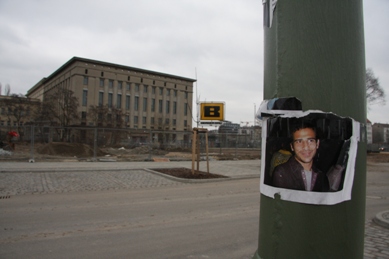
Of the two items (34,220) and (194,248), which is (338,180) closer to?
(194,248)

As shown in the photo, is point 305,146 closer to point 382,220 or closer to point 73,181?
Result: point 382,220

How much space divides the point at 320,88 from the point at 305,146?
12.3 inches

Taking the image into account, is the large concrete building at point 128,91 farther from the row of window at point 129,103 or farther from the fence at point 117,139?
the fence at point 117,139

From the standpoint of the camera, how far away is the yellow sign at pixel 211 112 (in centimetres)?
1386

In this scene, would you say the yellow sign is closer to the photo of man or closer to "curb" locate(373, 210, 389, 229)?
"curb" locate(373, 210, 389, 229)

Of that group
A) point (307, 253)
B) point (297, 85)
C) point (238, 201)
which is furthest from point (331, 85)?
point (238, 201)

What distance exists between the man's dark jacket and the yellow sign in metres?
12.2

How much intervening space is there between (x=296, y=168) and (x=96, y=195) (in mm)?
7926

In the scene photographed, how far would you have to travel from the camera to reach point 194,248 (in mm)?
4379

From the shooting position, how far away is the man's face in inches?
61.3

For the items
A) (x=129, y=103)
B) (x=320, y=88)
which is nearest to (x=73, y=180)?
(x=320, y=88)

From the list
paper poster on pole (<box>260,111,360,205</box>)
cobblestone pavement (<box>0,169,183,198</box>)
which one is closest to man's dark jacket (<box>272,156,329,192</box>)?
paper poster on pole (<box>260,111,360,205</box>)

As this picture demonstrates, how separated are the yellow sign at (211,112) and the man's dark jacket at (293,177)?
1223 centimetres

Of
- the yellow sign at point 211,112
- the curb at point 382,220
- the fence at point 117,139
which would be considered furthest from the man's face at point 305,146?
the fence at point 117,139
